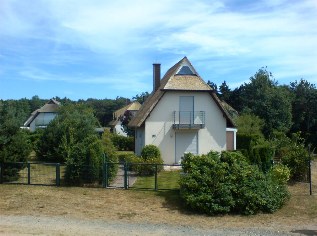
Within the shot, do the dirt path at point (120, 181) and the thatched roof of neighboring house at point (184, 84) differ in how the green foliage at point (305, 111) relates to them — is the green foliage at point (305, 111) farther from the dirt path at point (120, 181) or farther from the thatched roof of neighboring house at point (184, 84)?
the dirt path at point (120, 181)

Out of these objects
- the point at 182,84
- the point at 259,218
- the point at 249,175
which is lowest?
the point at 259,218

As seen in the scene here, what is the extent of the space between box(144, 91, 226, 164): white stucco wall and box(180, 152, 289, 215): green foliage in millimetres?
11456

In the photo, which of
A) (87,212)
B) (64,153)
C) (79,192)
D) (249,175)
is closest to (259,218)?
(249,175)

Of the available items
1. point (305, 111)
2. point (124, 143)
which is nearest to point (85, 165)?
point (124, 143)

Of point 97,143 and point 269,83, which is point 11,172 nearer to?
point 97,143

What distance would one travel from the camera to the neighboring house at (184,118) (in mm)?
28266

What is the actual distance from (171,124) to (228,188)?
Answer: 1340cm

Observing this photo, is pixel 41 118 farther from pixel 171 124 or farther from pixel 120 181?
pixel 120 181

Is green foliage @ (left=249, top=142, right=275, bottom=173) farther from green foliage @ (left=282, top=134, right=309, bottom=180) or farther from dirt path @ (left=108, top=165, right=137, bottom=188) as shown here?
dirt path @ (left=108, top=165, right=137, bottom=188)

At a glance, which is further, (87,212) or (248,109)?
(248,109)

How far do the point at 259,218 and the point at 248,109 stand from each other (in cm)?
3841

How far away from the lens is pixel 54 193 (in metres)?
17.6

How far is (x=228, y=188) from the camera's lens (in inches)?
607

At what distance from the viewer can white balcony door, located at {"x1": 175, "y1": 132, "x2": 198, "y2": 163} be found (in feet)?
94.3
